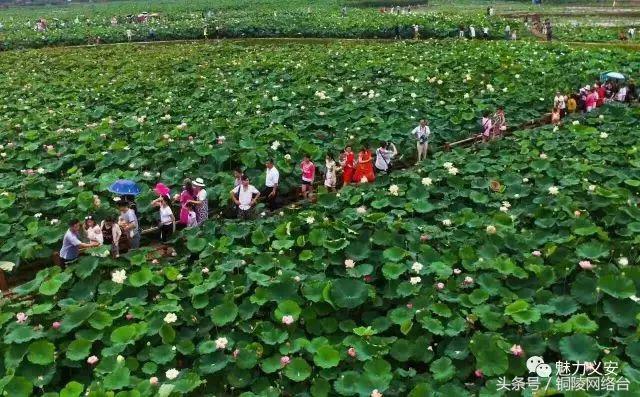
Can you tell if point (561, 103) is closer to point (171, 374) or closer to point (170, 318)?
point (170, 318)

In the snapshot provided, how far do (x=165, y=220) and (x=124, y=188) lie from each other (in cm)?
101

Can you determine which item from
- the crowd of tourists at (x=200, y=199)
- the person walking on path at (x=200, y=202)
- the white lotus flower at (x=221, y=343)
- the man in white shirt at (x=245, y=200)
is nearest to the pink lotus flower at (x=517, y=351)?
the white lotus flower at (x=221, y=343)

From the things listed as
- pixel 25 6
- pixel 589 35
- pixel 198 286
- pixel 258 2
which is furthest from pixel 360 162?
pixel 25 6

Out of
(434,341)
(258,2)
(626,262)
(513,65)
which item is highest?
(258,2)

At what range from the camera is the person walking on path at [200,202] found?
9.82 m

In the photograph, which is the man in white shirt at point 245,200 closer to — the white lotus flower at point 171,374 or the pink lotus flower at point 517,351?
the white lotus flower at point 171,374

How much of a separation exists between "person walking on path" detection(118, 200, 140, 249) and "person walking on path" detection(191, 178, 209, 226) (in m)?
1.03

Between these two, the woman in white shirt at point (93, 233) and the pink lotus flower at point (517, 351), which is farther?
the woman in white shirt at point (93, 233)

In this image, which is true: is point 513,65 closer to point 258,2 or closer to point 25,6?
point 258,2

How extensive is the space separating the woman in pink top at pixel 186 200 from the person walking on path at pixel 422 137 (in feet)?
17.4

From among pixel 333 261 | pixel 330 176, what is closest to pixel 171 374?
pixel 333 261

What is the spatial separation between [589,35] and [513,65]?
12367mm

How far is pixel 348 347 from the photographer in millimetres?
5934

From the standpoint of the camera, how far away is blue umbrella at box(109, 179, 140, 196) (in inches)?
385
